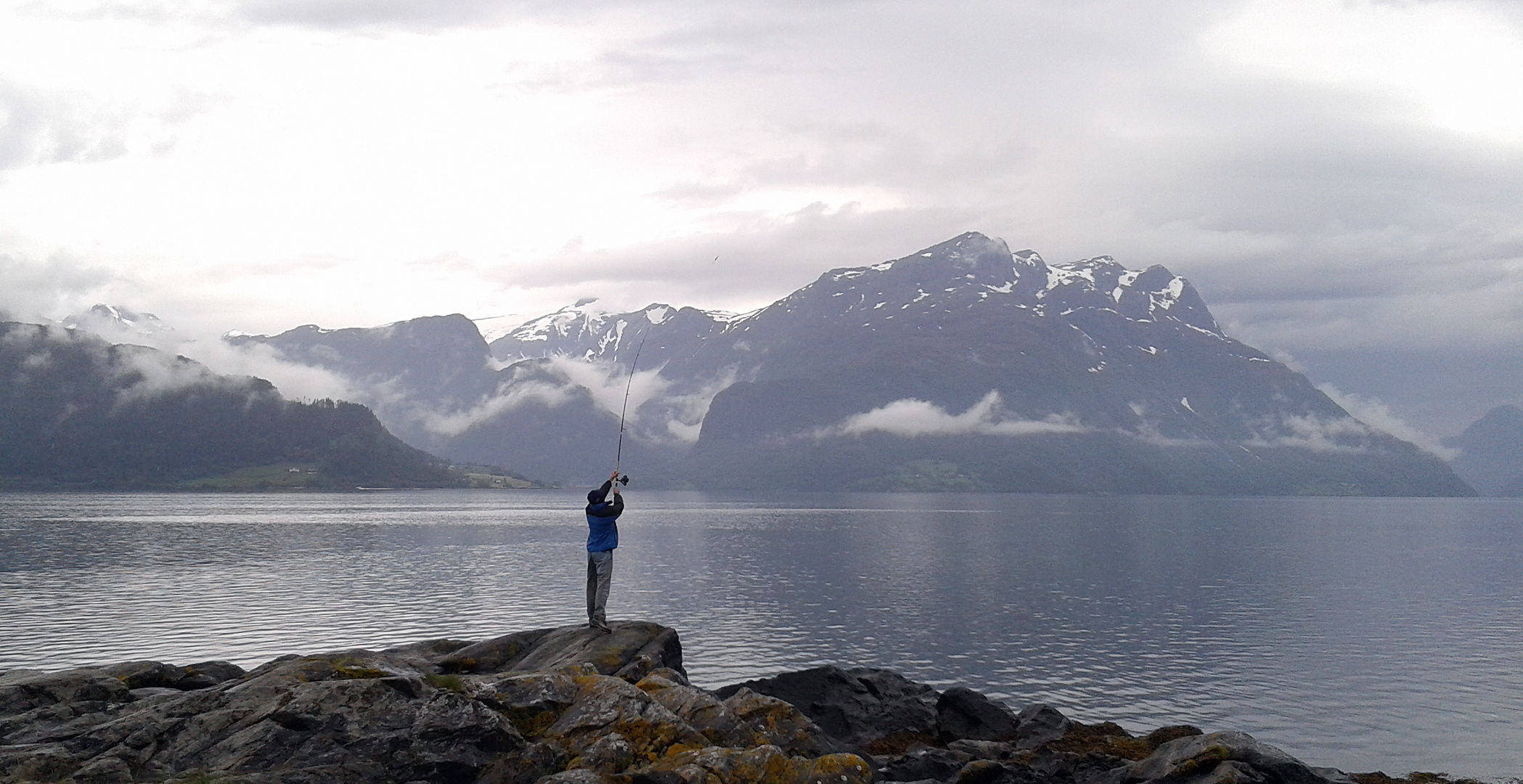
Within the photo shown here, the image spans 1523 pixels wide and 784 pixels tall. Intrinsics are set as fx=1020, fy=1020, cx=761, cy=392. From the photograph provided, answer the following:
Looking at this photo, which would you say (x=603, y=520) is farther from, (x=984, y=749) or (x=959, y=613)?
(x=959, y=613)

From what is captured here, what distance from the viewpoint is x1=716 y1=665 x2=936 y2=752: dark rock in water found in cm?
3067

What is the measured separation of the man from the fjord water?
57.6 feet

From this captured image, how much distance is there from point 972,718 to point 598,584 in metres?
12.4

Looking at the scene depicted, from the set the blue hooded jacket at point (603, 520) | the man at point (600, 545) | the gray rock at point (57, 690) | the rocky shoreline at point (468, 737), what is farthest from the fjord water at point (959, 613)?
the gray rock at point (57, 690)

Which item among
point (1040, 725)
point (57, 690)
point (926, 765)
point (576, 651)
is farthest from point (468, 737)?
point (1040, 725)

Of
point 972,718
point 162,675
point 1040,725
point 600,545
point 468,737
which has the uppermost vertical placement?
point 600,545

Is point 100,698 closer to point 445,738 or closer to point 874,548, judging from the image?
point 445,738

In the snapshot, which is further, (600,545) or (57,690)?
(600,545)

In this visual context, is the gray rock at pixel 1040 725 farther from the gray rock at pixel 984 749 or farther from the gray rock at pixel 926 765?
the gray rock at pixel 926 765

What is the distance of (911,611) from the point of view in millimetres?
71375

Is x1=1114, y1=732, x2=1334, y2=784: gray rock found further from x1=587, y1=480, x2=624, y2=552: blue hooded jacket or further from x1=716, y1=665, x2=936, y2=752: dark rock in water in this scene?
x1=587, y1=480, x2=624, y2=552: blue hooded jacket

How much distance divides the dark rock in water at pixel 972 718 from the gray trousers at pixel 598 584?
36.6 feet

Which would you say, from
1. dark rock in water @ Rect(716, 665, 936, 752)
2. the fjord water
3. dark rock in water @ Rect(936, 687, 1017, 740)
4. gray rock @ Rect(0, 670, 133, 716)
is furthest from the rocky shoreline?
A: the fjord water

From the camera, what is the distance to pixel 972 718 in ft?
104
